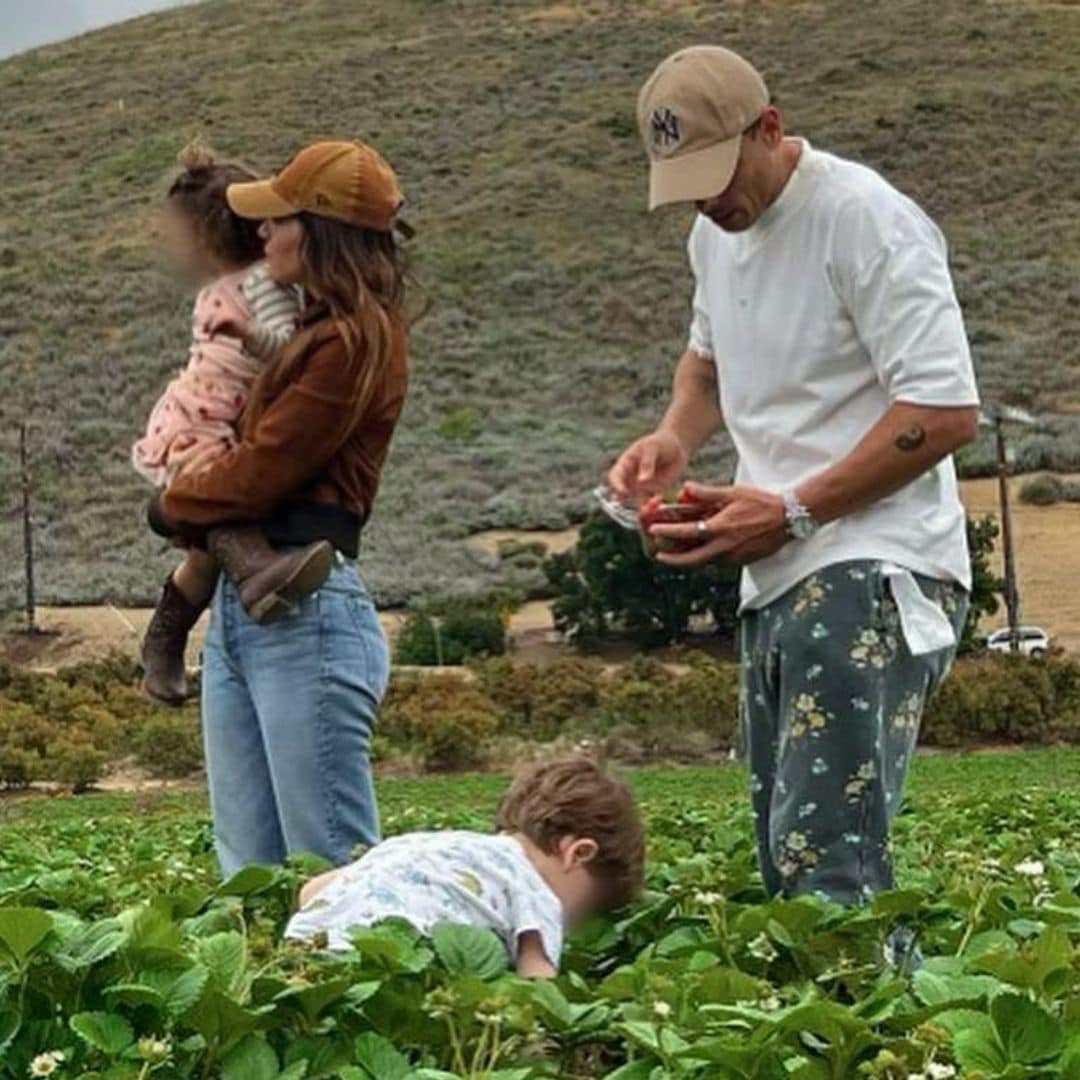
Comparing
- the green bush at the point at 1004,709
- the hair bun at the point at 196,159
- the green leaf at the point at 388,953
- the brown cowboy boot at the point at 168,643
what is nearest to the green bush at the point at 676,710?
the green bush at the point at 1004,709

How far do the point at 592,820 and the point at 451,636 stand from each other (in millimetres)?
28339

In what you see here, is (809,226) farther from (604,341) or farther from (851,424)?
(604,341)

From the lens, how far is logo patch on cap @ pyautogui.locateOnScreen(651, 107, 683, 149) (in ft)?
12.2

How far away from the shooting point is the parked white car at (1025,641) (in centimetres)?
3125

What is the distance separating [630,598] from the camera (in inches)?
1281

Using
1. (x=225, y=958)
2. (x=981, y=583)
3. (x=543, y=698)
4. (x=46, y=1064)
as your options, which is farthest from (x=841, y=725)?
(x=981, y=583)

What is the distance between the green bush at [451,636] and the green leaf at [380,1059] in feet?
92.7

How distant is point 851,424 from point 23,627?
107 ft

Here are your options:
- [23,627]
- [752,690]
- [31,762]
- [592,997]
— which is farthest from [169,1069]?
[23,627]

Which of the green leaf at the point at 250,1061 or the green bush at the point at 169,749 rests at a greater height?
the green leaf at the point at 250,1061

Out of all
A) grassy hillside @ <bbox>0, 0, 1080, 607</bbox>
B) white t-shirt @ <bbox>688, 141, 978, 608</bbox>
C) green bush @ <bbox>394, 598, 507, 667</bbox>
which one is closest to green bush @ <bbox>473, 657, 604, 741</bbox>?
green bush @ <bbox>394, 598, 507, 667</bbox>

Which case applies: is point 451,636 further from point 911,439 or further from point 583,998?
A: point 583,998

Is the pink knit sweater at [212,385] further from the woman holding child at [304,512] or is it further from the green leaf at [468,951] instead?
the green leaf at [468,951]

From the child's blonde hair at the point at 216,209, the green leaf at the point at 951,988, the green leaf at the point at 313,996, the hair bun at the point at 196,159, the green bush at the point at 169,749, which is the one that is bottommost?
the green bush at the point at 169,749
